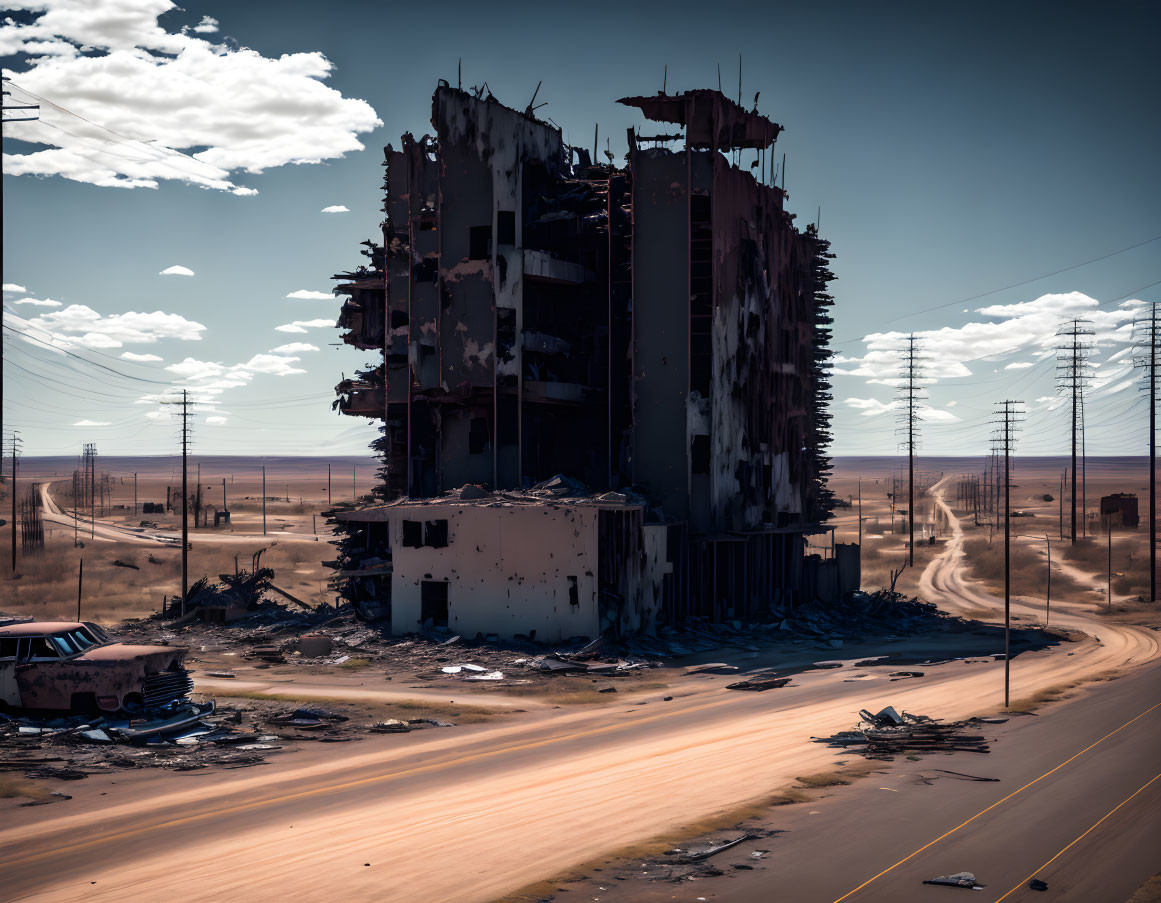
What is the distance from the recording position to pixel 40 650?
903 inches

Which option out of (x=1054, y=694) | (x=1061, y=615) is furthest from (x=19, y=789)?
(x=1061, y=615)

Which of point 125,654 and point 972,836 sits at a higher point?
point 125,654

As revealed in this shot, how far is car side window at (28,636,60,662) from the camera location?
22906 mm

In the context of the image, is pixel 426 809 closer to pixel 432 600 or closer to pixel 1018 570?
pixel 432 600

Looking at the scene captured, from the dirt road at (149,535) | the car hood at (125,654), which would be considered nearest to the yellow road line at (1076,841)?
the car hood at (125,654)

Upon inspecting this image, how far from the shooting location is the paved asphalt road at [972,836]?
13.6 meters

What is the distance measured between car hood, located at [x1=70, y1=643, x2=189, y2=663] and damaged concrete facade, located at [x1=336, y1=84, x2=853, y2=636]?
65.8ft

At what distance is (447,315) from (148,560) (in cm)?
4208

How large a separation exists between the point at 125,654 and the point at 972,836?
1744cm

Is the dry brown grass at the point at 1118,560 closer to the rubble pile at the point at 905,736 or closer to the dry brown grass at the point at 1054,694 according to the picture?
the dry brown grass at the point at 1054,694

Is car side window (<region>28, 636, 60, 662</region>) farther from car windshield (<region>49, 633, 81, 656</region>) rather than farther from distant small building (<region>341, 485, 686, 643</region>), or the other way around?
distant small building (<region>341, 485, 686, 643</region>)

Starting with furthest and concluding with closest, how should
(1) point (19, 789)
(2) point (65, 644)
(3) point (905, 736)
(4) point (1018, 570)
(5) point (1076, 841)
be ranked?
(4) point (1018, 570), (2) point (65, 644), (3) point (905, 736), (1) point (19, 789), (5) point (1076, 841)

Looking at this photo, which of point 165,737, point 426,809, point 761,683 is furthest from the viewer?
point 761,683

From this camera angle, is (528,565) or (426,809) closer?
(426,809)
